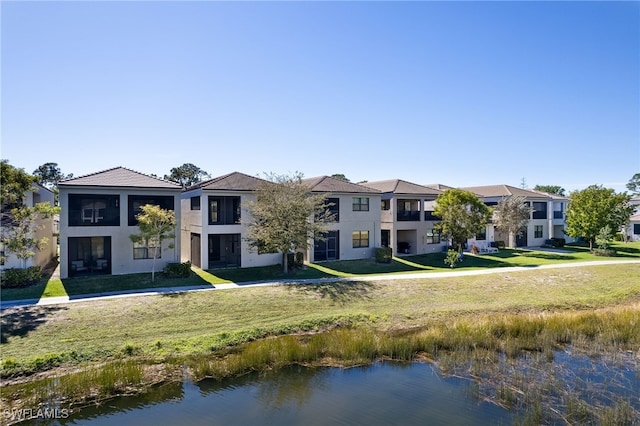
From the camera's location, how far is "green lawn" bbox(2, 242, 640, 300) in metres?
19.8

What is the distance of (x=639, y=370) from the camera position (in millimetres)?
12070

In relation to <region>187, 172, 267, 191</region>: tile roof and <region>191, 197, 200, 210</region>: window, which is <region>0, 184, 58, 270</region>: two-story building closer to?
<region>191, 197, 200, 210</region>: window

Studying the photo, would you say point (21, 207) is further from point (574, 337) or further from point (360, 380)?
point (574, 337)

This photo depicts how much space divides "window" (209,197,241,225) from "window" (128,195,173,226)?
2.72 metres

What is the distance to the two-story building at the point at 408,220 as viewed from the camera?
111ft

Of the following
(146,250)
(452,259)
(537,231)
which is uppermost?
(537,231)

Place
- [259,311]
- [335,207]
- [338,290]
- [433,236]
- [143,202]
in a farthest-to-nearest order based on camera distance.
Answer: [433,236], [335,207], [143,202], [338,290], [259,311]

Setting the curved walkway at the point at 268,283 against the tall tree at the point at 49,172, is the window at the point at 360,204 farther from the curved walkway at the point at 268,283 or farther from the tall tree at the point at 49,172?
the tall tree at the point at 49,172

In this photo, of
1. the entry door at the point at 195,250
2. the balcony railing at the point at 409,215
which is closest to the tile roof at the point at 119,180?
the entry door at the point at 195,250

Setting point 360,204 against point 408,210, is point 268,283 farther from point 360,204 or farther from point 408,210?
point 408,210

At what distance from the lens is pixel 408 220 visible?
3450 cm

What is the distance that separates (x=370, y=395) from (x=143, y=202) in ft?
61.3

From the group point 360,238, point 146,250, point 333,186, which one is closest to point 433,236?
point 360,238

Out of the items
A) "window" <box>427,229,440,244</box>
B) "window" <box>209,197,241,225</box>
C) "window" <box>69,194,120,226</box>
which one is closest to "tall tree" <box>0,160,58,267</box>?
"window" <box>69,194,120,226</box>
